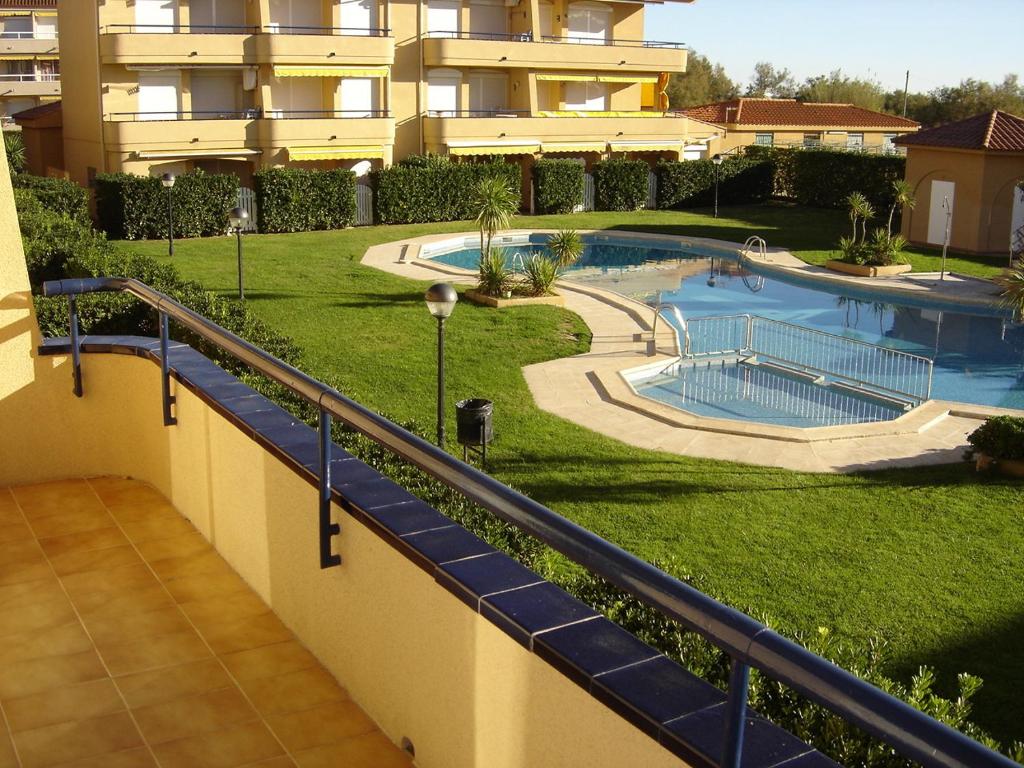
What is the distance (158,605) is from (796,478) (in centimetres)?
956

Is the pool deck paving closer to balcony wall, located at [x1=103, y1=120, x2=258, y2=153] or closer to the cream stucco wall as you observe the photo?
the cream stucco wall

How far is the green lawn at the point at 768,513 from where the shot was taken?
9680 millimetres

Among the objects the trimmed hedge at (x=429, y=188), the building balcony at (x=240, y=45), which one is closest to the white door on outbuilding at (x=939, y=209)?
the trimmed hedge at (x=429, y=188)

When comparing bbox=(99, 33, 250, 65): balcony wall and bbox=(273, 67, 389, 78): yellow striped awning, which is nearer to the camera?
bbox=(99, 33, 250, 65): balcony wall

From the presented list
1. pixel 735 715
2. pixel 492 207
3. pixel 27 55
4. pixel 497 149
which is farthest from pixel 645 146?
pixel 735 715

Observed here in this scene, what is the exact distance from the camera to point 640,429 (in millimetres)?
15297

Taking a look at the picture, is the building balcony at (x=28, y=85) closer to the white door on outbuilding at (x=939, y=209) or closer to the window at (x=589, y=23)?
the window at (x=589, y=23)

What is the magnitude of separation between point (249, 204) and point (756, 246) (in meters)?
14.4

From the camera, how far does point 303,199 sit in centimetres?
3328

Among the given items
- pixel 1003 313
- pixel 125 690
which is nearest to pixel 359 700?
pixel 125 690

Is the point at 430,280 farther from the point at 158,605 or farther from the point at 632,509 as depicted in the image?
the point at 158,605

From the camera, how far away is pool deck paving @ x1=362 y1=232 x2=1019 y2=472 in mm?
14320

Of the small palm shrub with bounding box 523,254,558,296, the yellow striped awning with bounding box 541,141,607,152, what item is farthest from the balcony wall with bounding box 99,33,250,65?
the small palm shrub with bounding box 523,254,558,296

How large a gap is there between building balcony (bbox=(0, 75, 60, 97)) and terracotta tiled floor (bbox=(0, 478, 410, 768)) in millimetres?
58823
